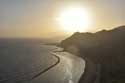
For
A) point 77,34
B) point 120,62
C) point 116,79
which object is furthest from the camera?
point 77,34

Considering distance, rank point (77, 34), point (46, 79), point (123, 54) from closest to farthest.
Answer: point (46, 79) < point (123, 54) < point (77, 34)

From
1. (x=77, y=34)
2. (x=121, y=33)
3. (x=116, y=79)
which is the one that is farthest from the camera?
(x=77, y=34)

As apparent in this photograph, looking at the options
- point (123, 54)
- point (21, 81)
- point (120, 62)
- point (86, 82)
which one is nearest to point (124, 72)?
point (86, 82)

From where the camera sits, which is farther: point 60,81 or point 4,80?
point 4,80

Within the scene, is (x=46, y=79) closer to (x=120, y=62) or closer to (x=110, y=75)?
(x=110, y=75)

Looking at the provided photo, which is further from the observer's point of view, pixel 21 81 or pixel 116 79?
pixel 21 81

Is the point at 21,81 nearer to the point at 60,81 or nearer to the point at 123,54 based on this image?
the point at 60,81

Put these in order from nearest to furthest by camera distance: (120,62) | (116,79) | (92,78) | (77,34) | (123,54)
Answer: (116,79) → (92,78) → (120,62) → (123,54) → (77,34)

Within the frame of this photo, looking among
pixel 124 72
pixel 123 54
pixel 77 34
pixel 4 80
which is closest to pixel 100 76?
pixel 124 72
